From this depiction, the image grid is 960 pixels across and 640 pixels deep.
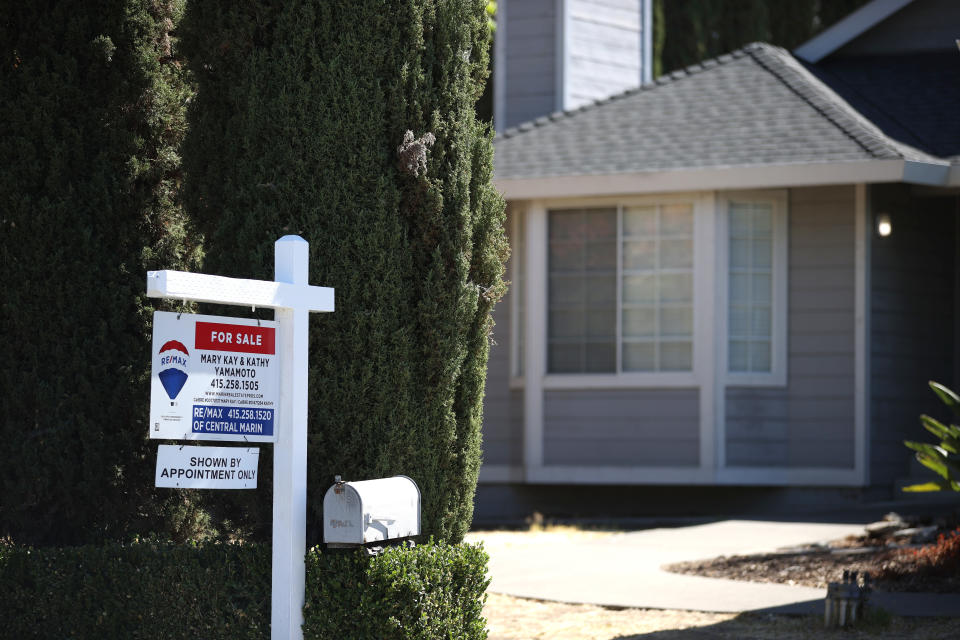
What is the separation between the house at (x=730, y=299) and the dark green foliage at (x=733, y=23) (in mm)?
8914

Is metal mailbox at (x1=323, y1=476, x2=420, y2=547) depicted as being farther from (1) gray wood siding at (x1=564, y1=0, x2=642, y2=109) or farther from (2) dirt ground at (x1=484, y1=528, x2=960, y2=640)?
(1) gray wood siding at (x1=564, y1=0, x2=642, y2=109)

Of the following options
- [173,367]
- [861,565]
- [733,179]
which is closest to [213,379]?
[173,367]

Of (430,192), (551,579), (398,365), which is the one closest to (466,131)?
(430,192)

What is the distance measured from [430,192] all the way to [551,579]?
3704 millimetres

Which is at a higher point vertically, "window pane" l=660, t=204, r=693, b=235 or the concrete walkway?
"window pane" l=660, t=204, r=693, b=235

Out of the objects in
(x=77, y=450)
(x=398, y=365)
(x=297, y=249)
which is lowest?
(x=77, y=450)

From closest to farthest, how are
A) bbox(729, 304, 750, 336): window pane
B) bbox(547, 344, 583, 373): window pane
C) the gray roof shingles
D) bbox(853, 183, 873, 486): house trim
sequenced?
bbox(853, 183, 873, 486): house trim → the gray roof shingles → bbox(729, 304, 750, 336): window pane → bbox(547, 344, 583, 373): window pane

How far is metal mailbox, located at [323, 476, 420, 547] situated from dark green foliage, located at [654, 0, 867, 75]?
18.1 metres

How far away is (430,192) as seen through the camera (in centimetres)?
527

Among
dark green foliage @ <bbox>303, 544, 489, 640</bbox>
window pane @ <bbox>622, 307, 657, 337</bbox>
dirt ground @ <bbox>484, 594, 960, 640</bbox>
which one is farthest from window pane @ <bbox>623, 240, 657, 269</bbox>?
dark green foliage @ <bbox>303, 544, 489, 640</bbox>

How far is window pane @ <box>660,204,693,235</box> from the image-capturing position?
12.3 metres

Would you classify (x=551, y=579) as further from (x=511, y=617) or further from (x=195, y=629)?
(x=195, y=629)

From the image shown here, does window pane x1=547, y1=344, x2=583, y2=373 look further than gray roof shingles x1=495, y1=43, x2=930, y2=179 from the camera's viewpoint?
Yes

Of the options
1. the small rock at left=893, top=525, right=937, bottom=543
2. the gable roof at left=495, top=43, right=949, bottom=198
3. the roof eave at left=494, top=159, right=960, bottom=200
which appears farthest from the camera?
the gable roof at left=495, top=43, right=949, bottom=198
